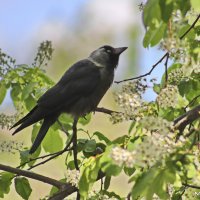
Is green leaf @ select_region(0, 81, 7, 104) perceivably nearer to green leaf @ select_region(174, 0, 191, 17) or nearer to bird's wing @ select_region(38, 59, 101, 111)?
bird's wing @ select_region(38, 59, 101, 111)

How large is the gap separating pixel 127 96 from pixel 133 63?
2.14 m

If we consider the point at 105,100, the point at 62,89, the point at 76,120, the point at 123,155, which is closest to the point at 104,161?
the point at 123,155

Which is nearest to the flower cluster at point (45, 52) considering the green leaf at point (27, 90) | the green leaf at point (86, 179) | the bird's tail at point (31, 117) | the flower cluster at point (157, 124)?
the green leaf at point (27, 90)

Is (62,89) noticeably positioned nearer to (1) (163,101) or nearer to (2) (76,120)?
(2) (76,120)

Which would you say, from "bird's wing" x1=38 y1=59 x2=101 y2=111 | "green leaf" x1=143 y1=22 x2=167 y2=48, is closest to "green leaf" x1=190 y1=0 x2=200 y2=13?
"green leaf" x1=143 y1=22 x2=167 y2=48

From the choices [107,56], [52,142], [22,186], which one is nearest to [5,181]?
[22,186]

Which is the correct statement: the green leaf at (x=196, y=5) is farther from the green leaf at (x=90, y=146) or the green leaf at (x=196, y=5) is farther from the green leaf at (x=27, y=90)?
A: the green leaf at (x=27, y=90)

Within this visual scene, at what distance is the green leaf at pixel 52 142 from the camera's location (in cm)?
334

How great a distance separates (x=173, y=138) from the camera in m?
2.00

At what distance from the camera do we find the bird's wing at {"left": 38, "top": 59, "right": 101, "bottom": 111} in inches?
156

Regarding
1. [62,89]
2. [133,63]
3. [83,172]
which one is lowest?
[83,172]

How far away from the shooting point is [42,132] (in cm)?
345

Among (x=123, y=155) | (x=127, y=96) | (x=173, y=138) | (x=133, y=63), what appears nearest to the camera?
(x=123, y=155)

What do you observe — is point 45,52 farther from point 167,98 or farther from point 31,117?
point 167,98
